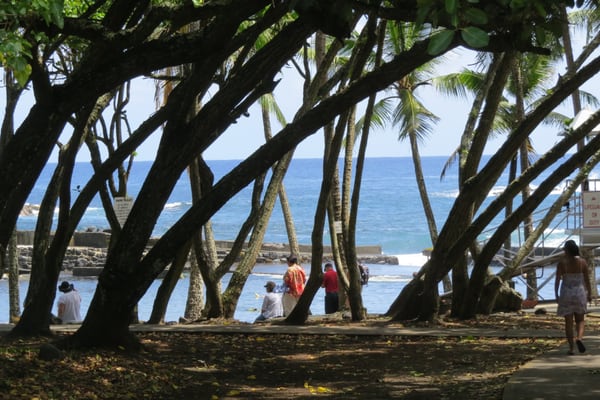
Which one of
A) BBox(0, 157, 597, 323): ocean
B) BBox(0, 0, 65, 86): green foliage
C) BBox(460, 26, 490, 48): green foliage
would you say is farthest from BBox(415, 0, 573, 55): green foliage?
BBox(0, 157, 597, 323): ocean

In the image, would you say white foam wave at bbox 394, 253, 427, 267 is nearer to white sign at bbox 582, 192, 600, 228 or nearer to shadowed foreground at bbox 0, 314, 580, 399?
white sign at bbox 582, 192, 600, 228

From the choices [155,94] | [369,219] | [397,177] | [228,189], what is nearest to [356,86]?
[228,189]

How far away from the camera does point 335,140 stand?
15188mm

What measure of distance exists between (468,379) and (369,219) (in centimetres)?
7987

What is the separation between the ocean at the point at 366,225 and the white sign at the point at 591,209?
193 centimetres

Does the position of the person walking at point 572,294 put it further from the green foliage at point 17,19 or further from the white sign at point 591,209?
the white sign at point 591,209

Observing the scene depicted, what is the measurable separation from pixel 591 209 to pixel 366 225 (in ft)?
211

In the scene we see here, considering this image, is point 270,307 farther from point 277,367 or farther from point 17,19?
point 17,19

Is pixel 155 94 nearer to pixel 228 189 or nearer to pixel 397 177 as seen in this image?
pixel 228 189

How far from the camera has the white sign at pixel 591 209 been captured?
67.8ft

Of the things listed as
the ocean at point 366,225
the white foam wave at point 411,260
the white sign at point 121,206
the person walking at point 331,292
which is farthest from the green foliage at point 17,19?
the white foam wave at point 411,260

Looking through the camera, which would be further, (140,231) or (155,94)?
(155,94)

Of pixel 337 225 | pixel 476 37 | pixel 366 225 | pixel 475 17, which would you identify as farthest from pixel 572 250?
pixel 366 225

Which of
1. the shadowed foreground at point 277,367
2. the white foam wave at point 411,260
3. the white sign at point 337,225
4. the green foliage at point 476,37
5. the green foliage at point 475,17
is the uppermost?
the green foliage at point 475,17
